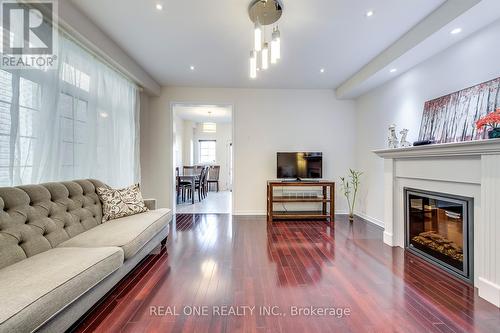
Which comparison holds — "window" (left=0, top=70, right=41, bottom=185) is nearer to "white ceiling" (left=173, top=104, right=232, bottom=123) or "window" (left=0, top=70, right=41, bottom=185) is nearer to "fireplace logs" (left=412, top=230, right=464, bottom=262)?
"fireplace logs" (left=412, top=230, right=464, bottom=262)

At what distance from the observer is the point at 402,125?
3.40 metres

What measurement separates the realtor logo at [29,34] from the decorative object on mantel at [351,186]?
4992 mm

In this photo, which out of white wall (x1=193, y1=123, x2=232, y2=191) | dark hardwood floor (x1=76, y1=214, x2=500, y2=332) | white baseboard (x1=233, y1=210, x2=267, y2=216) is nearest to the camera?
dark hardwood floor (x1=76, y1=214, x2=500, y2=332)

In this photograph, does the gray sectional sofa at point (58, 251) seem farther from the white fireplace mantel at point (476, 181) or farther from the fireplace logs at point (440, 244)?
the fireplace logs at point (440, 244)

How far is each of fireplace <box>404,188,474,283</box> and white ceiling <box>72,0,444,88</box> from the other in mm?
2035

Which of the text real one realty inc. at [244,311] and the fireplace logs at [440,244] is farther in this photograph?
the fireplace logs at [440,244]

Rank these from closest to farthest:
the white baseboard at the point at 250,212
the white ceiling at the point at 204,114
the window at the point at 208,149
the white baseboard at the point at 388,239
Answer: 1. the white baseboard at the point at 388,239
2. the white baseboard at the point at 250,212
3. the white ceiling at the point at 204,114
4. the window at the point at 208,149

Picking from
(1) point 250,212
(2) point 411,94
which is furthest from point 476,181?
(1) point 250,212

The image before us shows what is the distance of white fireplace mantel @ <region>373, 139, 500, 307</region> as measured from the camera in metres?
1.79

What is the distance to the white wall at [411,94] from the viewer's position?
88.0 inches

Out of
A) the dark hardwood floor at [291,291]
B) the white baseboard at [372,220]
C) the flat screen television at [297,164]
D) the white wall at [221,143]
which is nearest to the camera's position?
the dark hardwood floor at [291,291]

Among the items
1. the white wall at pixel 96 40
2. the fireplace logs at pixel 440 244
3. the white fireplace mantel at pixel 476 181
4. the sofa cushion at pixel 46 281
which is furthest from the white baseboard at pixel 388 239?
the white wall at pixel 96 40

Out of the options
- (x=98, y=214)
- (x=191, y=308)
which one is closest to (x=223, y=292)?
(x=191, y=308)

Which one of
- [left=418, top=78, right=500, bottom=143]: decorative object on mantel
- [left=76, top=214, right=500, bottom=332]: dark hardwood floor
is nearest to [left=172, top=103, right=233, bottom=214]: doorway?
[left=76, top=214, right=500, bottom=332]: dark hardwood floor
